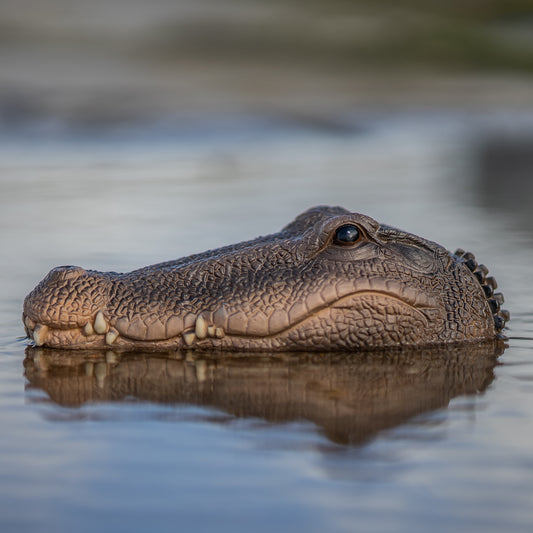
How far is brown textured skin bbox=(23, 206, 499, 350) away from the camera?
221 inches

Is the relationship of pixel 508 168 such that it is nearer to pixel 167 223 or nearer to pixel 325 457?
pixel 167 223

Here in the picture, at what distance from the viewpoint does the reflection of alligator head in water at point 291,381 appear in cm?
470

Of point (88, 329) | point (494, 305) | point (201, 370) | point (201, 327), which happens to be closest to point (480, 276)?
point (494, 305)

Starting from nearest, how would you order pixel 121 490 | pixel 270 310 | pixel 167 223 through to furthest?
pixel 121 490, pixel 270 310, pixel 167 223

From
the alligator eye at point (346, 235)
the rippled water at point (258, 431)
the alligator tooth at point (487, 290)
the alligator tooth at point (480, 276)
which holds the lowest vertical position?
the rippled water at point (258, 431)

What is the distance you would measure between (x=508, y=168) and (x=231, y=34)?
45.3ft

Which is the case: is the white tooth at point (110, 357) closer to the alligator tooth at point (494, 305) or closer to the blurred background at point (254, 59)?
the alligator tooth at point (494, 305)

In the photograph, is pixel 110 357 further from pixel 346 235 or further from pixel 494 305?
pixel 494 305

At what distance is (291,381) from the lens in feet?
17.2

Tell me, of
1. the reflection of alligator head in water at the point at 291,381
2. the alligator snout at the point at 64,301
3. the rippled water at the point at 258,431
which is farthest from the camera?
the alligator snout at the point at 64,301

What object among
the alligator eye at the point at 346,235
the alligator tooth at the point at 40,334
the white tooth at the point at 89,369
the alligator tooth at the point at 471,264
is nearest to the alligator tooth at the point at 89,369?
the white tooth at the point at 89,369

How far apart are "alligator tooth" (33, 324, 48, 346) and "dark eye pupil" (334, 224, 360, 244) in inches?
→ 67.0

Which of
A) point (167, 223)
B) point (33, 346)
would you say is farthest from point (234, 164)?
point (33, 346)

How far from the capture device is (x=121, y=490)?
12.1 ft
